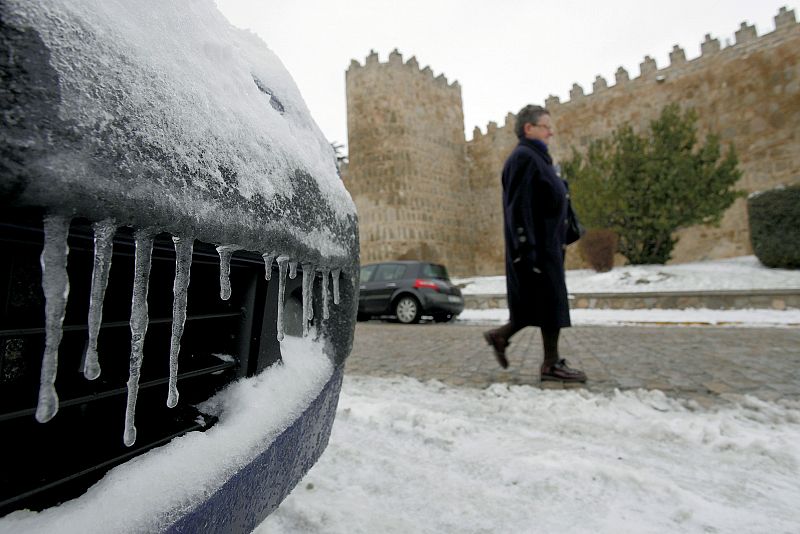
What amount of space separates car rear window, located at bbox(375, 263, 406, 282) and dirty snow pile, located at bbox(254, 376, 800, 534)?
6.73 metres

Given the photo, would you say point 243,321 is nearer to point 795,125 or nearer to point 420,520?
point 420,520

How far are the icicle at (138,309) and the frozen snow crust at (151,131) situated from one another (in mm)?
37

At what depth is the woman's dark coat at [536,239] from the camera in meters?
2.99

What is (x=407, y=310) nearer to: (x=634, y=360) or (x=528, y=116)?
(x=634, y=360)

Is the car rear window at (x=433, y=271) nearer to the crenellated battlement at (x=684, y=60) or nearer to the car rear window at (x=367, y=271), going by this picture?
the car rear window at (x=367, y=271)

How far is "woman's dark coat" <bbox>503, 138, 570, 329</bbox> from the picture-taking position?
2.99 meters

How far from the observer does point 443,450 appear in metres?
1.74

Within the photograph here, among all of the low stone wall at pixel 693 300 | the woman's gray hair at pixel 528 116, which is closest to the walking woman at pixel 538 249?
the woman's gray hair at pixel 528 116

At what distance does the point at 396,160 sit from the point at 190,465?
732 inches

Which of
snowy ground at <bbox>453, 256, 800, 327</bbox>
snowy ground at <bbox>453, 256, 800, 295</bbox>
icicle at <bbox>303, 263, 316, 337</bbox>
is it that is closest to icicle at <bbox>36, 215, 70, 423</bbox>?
icicle at <bbox>303, 263, 316, 337</bbox>

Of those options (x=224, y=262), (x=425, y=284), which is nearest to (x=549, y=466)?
(x=224, y=262)

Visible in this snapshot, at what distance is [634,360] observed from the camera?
367cm

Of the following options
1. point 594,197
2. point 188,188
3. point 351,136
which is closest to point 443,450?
point 188,188

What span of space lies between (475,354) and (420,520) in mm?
3242
